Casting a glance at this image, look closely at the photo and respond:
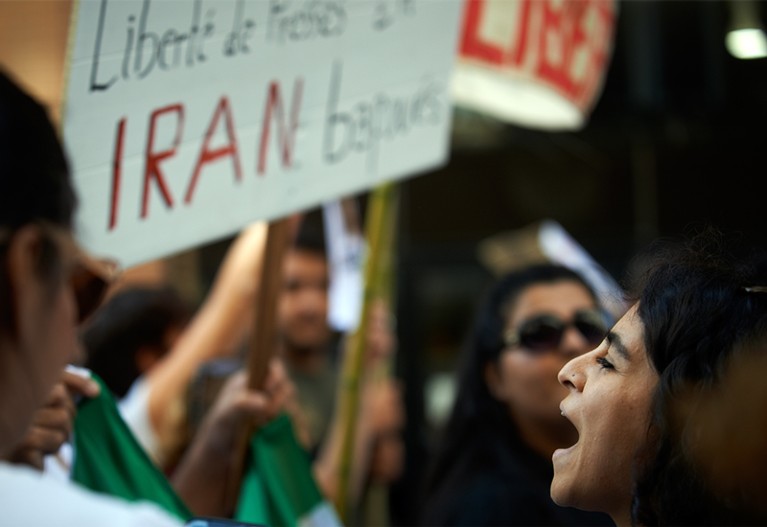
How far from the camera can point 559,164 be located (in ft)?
22.4

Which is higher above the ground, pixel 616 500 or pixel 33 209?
pixel 33 209

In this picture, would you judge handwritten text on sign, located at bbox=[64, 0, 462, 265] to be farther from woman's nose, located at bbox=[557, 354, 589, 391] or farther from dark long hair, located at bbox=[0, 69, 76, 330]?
woman's nose, located at bbox=[557, 354, 589, 391]

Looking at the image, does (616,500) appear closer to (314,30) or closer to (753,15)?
(314,30)

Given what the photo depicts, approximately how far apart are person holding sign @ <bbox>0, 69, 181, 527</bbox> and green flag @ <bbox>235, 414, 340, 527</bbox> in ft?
3.33

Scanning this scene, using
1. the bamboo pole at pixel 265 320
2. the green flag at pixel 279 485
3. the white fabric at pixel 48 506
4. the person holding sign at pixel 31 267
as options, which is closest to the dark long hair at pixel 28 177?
the person holding sign at pixel 31 267

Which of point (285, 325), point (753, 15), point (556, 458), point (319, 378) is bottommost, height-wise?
point (319, 378)

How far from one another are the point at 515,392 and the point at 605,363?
1.13 meters

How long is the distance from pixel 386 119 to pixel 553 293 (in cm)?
67

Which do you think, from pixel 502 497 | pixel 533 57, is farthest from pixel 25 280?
pixel 533 57

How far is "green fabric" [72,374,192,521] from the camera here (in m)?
1.77

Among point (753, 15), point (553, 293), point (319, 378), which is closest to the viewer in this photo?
point (553, 293)

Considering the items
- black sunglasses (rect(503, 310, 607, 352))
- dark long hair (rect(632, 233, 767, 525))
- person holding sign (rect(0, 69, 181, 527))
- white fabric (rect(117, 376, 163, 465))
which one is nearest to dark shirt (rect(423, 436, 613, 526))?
black sunglasses (rect(503, 310, 607, 352))

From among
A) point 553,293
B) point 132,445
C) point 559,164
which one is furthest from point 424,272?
point 132,445

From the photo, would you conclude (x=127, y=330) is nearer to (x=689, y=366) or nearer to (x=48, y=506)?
(x=689, y=366)
